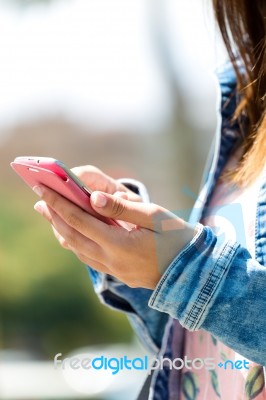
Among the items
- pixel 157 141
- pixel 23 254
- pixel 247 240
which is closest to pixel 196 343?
pixel 247 240

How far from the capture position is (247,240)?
32.4 inches

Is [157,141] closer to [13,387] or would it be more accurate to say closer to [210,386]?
[13,387]

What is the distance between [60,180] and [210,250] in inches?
6.4

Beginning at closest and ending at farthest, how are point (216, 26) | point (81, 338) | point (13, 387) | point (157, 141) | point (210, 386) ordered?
point (210, 386) < point (216, 26) < point (13, 387) < point (81, 338) < point (157, 141)

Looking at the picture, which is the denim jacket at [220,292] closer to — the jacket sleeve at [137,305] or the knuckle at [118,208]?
the knuckle at [118,208]

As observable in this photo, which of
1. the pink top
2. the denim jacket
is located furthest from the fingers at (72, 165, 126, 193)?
the denim jacket

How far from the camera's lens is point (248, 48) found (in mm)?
1001

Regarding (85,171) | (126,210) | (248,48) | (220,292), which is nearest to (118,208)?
(126,210)

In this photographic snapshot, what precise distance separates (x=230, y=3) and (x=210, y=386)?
18.3 inches

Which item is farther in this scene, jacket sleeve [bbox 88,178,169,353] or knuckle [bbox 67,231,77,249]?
jacket sleeve [bbox 88,178,169,353]

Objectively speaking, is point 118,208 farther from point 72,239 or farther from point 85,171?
point 85,171

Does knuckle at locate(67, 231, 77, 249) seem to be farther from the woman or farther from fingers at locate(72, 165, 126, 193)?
fingers at locate(72, 165, 126, 193)

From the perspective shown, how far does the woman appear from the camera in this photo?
0.73 meters

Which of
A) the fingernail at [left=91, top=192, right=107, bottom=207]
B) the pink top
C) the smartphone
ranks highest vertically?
the smartphone
